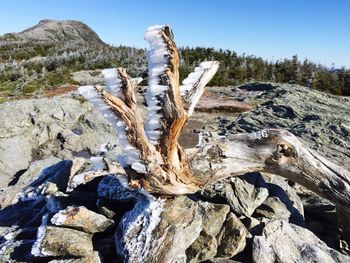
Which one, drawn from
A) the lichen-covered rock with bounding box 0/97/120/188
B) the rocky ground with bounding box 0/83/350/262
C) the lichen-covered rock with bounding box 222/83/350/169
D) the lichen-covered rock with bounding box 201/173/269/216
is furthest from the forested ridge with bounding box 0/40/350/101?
the lichen-covered rock with bounding box 201/173/269/216

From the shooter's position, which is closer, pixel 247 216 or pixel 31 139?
pixel 247 216

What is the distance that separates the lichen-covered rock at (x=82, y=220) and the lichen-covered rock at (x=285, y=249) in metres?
2.73

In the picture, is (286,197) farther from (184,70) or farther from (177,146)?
(184,70)

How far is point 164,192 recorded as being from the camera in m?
6.88

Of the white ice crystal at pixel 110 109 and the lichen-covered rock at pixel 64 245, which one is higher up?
the white ice crystal at pixel 110 109

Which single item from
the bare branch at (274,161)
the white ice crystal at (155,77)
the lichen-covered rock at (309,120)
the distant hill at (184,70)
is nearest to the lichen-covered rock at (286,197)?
the bare branch at (274,161)

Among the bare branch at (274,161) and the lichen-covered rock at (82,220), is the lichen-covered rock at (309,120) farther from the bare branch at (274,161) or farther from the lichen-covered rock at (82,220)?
the lichen-covered rock at (82,220)

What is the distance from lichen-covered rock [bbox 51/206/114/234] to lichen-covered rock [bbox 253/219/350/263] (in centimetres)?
A: 273

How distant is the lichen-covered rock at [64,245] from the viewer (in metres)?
6.72

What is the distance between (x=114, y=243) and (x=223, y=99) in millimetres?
16699

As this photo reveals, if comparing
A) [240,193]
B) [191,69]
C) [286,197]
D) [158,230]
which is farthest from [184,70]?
[158,230]

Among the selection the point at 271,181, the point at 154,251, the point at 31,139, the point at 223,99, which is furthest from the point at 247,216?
the point at 223,99

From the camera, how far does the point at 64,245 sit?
6.73 meters

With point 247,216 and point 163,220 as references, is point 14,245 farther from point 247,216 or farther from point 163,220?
point 247,216
